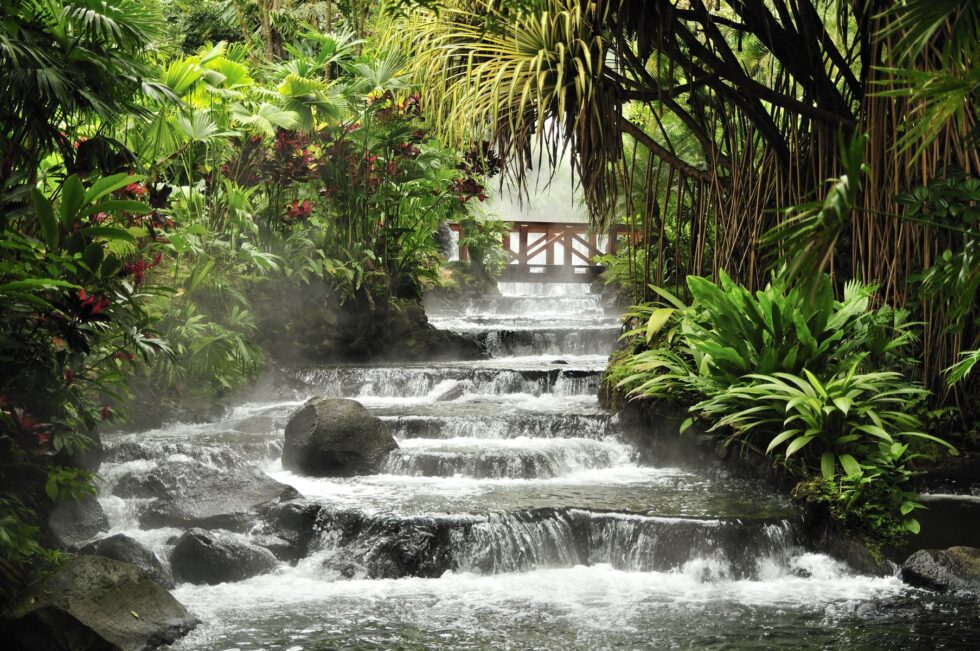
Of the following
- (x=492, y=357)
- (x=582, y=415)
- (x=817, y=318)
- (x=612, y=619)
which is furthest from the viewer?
(x=492, y=357)

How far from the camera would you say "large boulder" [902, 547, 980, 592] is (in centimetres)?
517

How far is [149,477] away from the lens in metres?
6.45

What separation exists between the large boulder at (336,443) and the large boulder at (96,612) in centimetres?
248

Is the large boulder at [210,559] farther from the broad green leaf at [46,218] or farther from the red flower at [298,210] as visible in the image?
the red flower at [298,210]

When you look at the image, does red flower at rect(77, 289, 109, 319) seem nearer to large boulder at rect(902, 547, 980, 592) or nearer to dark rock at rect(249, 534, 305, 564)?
dark rock at rect(249, 534, 305, 564)

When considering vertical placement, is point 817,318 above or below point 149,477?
above

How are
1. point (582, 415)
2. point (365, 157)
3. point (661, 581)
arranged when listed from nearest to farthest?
point (661, 581) < point (582, 415) < point (365, 157)

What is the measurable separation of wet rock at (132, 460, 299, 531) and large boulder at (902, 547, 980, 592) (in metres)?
3.56

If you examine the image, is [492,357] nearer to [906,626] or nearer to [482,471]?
[482,471]

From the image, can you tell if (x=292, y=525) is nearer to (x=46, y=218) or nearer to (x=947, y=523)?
(x=46, y=218)

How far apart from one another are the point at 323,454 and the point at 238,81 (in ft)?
12.7

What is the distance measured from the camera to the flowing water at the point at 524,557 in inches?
181

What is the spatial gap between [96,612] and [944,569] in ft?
13.6

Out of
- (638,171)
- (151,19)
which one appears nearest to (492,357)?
(638,171)
